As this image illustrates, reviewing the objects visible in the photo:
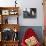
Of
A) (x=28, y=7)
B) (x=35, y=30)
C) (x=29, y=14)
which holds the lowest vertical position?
(x=35, y=30)

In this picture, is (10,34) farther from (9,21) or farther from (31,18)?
(31,18)

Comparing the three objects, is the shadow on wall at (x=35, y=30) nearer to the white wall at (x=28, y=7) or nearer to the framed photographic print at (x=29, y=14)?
the white wall at (x=28, y=7)

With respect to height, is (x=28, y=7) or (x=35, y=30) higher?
(x=28, y=7)

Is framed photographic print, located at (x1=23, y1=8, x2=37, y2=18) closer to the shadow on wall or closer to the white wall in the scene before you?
the white wall

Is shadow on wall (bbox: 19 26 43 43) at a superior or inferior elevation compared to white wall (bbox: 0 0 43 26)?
inferior

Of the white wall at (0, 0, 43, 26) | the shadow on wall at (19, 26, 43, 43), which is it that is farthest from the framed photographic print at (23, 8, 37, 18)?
the shadow on wall at (19, 26, 43, 43)

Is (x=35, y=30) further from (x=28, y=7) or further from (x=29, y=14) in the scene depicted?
(x=28, y=7)

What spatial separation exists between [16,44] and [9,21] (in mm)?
727

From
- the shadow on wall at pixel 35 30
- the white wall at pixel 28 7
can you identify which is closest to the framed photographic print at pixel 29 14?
the white wall at pixel 28 7

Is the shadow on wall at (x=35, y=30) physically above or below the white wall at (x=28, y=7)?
below

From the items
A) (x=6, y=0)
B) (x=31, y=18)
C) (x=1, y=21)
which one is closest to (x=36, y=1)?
(x=31, y=18)

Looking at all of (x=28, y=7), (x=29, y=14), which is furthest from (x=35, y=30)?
(x=28, y=7)

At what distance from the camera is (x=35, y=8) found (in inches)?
193

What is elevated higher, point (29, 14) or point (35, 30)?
point (29, 14)
